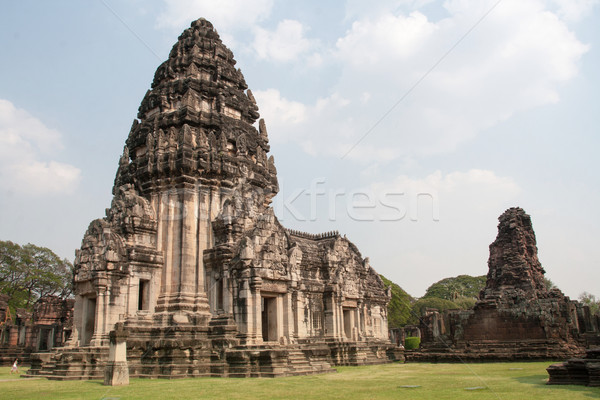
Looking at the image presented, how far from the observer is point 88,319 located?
68.8 feet

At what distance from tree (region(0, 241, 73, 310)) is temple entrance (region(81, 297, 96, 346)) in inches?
1443

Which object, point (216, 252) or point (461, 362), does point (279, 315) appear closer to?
point (216, 252)

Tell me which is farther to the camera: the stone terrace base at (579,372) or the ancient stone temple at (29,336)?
the ancient stone temple at (29,336)

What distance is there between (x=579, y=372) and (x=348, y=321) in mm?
16143

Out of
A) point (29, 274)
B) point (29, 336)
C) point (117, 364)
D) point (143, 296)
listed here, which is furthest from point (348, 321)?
point (29, 274)

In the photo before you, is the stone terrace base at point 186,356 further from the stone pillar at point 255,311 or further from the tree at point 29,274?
the tree at point 29,274

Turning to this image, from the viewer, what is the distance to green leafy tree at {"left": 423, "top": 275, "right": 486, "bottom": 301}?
271 feet

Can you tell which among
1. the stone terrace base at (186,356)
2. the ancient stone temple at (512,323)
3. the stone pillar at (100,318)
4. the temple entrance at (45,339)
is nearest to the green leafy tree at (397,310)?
the ancient stone temple at (512,323)

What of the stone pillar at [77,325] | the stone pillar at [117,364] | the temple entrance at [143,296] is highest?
the temple entrance at [143,296]

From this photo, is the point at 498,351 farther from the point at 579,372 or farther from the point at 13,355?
the point at 13,355

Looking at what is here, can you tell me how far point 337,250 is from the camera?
90.0 feet

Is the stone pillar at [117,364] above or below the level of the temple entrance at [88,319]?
below

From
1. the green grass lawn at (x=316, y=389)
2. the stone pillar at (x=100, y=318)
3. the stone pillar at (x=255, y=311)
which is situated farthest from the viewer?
the stone pillar at (x=255, y=311)

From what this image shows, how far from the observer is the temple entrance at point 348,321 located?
28141 mm
